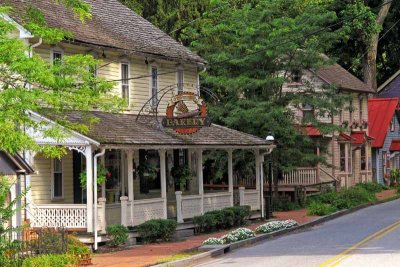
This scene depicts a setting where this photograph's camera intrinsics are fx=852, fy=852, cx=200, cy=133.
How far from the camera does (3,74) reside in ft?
57.9

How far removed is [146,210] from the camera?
88.8 ft

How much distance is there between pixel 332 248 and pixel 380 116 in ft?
131

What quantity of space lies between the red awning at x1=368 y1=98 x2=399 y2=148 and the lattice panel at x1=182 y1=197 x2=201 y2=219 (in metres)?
32.9

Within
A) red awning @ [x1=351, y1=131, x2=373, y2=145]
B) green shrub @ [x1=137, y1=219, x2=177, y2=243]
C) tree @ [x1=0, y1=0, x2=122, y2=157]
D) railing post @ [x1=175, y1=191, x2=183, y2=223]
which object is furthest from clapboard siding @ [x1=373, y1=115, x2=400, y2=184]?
tree @ [x1=0, y1=0, x2=122, y2=157]

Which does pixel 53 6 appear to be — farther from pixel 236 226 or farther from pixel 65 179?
pixel 236 226

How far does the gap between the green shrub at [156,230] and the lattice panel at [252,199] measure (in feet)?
23.3

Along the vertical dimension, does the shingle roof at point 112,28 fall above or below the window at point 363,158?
above

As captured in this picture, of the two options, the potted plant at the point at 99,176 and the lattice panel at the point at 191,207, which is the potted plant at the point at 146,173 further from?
the potted plant at the point at 99,176

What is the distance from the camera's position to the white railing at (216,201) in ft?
102

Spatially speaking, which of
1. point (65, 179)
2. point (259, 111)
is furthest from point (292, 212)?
point (65, 179)

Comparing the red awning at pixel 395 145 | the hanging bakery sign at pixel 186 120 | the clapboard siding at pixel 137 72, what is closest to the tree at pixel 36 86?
the clapboard siding at pixel 137 72

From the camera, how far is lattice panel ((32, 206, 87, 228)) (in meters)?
24.6

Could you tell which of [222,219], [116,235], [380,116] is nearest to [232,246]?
[116,235]

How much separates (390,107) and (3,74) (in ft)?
155
